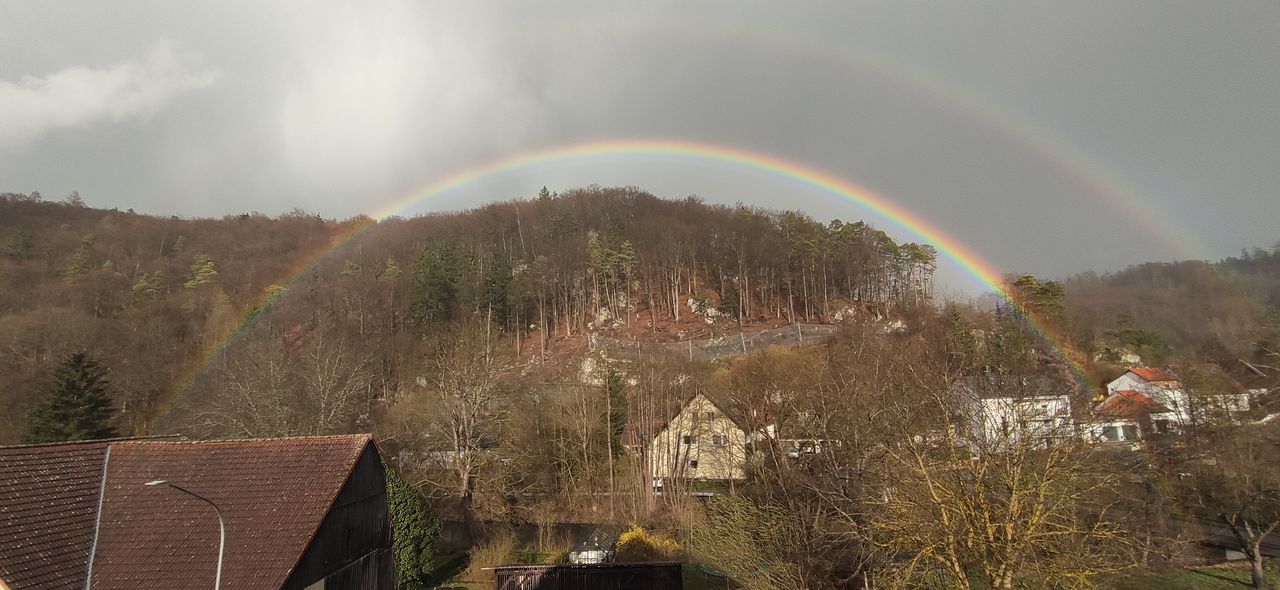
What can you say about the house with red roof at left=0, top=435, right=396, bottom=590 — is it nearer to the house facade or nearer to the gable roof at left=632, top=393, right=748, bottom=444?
the house facade

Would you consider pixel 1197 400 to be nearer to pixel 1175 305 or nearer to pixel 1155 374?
pixel 1155 374

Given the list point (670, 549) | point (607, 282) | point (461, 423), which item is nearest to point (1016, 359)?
point (670, 549)

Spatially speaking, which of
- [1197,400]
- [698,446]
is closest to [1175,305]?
[1197,400]

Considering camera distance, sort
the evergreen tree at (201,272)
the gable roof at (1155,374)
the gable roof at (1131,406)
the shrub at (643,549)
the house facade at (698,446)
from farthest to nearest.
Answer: the evergreen tree at (201,272) < the gable roof at (1155,374) < the gable roof at (1131,406) < the house facade at (698,446) < the shrub at (643,549)

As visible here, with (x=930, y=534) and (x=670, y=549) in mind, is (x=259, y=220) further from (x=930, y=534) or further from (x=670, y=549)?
(x=930, y=534)

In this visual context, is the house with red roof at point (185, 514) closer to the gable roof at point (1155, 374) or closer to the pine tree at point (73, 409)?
the pine tree at point (73, 409)

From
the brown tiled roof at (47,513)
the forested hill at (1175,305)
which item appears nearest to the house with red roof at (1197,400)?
the forested hill at (1175,305)
